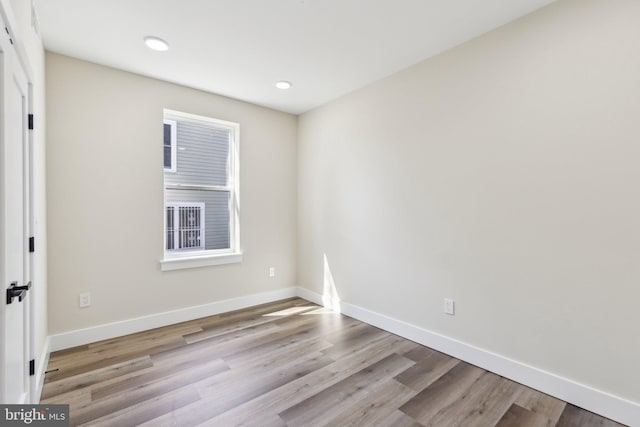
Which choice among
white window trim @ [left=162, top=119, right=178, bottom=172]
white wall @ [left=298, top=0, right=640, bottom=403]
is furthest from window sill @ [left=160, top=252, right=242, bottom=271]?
white wall @ [left=298, top=0, right=640, bottom=403]

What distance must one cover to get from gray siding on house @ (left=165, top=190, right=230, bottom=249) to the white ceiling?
1268 millimetres

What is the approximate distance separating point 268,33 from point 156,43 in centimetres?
95

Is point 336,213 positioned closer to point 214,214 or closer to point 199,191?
point 214,214

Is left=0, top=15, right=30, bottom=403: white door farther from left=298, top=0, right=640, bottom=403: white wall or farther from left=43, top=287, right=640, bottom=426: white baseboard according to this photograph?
left=298, top=0, right=640, bottom=403: white wall

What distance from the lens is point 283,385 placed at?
6.83 ft

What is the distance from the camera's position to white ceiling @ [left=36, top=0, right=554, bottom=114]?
1.99 m

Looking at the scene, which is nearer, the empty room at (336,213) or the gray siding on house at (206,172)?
the empty room at (336,213)

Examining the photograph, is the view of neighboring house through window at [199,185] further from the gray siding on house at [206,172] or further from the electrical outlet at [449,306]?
the electrical outlet at [449,306]

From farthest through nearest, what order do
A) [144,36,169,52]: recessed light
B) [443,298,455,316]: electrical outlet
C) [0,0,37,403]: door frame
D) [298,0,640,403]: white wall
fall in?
[443,298,455,316]: electrical outlet < [144,36,169,52]: recessed light < [298,0,640,403]: white wall < [0,0,37,403]: door frame

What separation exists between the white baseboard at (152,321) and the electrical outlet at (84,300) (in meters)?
0.23

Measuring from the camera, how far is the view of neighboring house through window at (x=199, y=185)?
3.28m

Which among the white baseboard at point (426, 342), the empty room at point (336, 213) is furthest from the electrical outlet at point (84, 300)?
the white baseboard at point (426, 342)

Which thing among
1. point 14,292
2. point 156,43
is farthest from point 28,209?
point 156,43

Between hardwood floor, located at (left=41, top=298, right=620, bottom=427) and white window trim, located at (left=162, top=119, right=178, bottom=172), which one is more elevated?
white window trim, located at (left=162, top=119, right=178, bottom=172)
